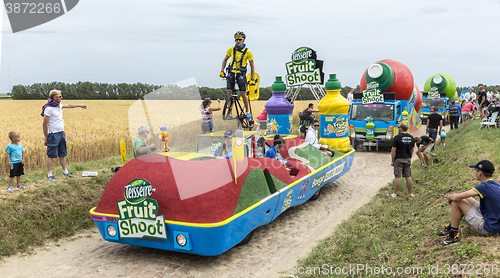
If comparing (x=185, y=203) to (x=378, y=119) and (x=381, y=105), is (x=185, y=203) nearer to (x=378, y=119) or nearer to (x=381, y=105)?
(x=378, y=119)

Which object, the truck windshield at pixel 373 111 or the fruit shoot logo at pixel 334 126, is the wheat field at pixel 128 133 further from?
the truck windshield at pixel 373 111

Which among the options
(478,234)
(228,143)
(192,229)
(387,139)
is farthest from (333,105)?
(192,229)

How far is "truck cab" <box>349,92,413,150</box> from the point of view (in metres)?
14.8

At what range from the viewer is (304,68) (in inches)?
609

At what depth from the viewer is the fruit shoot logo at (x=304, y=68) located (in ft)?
49.7

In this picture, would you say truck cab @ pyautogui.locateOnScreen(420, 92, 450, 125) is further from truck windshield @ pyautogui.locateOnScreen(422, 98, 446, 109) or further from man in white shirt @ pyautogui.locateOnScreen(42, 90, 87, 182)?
man in white shirt @ pyautogui.locateOnScreen(42, 90, 87, 182)

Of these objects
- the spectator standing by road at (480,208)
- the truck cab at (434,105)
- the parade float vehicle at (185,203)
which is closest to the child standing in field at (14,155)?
the parade float vehicle at (185,203)

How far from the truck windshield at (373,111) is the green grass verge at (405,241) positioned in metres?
6.03

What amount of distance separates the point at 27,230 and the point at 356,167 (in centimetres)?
992

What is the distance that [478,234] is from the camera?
4.64 metres

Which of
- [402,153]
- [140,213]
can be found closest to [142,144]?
[140,213]

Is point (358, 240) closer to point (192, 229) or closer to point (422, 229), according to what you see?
point (422, 229)

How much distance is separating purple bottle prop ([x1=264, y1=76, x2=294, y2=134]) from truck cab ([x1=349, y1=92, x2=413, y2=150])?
12.6 ft

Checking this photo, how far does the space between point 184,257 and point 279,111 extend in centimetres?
845
